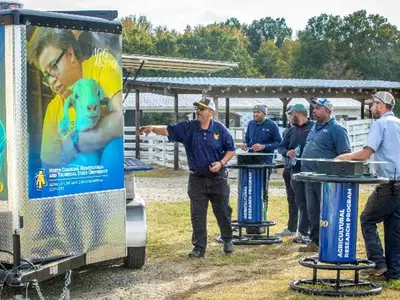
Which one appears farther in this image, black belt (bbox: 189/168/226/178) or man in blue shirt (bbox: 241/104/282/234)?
man in blue shirt (bbox: 241/104/282/234)

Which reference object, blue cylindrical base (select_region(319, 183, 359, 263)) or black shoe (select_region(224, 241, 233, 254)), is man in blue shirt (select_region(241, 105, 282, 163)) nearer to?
black shoe (select_region(224, 241, 233, 254))

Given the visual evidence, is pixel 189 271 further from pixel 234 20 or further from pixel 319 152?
pixel 234 20

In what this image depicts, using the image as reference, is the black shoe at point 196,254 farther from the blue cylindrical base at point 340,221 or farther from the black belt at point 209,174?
the blue cylindrical base at point 340,221

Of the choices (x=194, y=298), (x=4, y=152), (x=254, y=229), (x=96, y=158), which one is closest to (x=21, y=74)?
(x=4, y=152)

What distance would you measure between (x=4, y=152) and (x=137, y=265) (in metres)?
2.63

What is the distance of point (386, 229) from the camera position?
868 cm

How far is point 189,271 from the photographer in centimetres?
947

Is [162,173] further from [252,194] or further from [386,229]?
[386,229]

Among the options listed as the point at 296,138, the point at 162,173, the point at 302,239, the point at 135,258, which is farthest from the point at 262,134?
the point at 162,173

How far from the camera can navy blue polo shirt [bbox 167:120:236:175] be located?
10.1m

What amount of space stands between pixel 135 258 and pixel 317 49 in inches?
2688

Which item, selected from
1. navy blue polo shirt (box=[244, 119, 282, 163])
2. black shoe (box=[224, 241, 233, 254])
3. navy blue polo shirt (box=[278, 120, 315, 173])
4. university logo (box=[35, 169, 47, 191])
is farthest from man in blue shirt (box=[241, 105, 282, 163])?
university logo (box=[35, 169, 47, 191])

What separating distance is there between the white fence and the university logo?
65.3 ft

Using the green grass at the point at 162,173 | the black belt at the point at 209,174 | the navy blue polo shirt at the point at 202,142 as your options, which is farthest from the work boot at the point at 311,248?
the green grass at the point at 162,173
